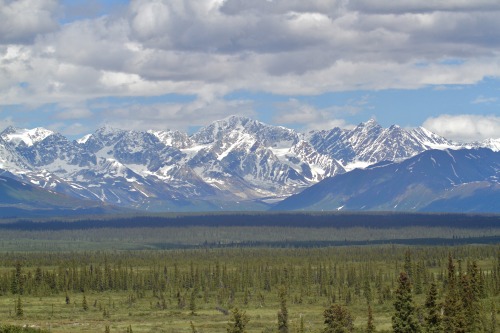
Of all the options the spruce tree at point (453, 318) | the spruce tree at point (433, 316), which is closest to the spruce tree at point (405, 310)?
the spruce tree at point (433, 316)

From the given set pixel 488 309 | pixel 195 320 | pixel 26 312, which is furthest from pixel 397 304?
pixel 26 312

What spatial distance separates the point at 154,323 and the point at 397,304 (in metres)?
70.2

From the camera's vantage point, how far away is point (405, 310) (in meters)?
121

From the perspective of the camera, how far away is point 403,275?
120625 mm

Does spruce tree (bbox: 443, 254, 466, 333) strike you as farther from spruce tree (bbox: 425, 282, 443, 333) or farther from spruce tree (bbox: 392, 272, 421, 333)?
spruce tree (bbox: 392, 272, 421, 333)

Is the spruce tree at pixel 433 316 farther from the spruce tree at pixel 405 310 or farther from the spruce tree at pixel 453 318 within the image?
the spruce tree at pixel 453 318

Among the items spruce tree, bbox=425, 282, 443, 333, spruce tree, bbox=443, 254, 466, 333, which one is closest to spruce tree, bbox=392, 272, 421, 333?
spruce tree, bbox=425, 282, 443, 333

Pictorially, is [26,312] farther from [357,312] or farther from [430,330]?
[430,330]

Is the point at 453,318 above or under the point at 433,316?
under

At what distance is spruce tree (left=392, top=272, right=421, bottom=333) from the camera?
121 m

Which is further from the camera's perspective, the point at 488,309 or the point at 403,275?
the point at 488,309

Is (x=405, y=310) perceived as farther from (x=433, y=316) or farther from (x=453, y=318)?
(x=453, y=318)

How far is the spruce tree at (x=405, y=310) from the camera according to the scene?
121 m

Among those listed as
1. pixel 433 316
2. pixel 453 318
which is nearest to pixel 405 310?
pixel 433 316
